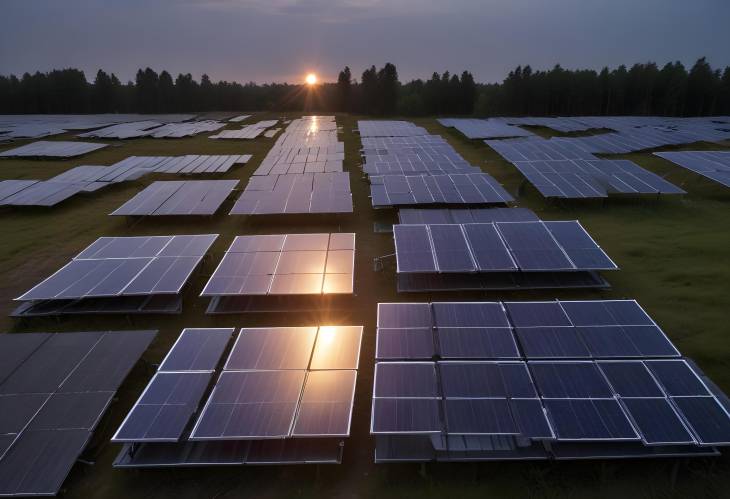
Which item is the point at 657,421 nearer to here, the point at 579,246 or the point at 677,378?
the point at 677,378

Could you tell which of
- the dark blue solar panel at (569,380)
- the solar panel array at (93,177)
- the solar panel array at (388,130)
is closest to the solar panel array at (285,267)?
the dark blue solar panel at (569,380)

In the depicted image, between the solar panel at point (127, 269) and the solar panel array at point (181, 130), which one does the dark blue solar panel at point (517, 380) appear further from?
the solar panel array at point (181, 130)

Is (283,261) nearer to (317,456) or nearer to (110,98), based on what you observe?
(317,456)

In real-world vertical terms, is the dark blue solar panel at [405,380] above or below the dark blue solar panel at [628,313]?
below

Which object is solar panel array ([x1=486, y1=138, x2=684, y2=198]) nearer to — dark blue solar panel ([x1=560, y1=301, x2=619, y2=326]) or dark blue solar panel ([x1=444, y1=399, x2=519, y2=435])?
dark blue solar panel ([x1=560, y1=301, x2=619, y2=326])

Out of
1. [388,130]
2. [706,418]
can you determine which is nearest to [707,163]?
[706,418]

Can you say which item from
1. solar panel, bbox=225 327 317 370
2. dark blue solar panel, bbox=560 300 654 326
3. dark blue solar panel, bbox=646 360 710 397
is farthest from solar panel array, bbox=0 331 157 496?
dark blue solar panel, bbox=646 360 710 397
